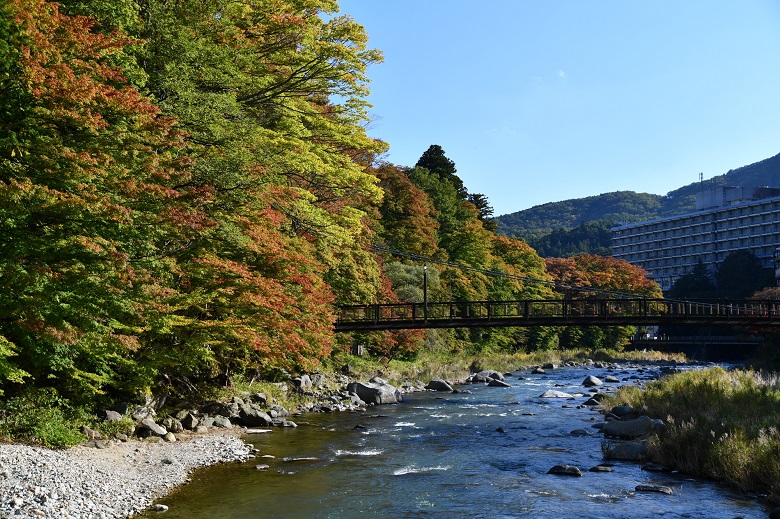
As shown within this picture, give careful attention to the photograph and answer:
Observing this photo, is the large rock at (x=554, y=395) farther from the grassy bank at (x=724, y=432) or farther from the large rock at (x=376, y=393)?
the grassy bank at (x=724, y=432)

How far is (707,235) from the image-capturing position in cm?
13012

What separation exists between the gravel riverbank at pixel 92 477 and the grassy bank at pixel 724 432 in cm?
1027

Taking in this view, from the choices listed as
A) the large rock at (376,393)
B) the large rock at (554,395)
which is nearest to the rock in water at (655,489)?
the large rock at (376,393)

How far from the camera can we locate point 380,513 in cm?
1117

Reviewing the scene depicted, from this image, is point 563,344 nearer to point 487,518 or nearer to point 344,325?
point 344,325

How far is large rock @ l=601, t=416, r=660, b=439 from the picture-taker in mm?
18087

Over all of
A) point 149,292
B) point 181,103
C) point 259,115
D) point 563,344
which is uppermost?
point 259,115

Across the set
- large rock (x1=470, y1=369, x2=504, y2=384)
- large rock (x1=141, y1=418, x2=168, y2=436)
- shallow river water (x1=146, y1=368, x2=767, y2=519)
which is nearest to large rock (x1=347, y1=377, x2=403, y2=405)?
shallow river water (x1=146, y1=368, x2=767, y2=519)

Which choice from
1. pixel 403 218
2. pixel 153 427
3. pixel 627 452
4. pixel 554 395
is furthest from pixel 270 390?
pixel 403 218

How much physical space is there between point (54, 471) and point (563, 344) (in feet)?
224

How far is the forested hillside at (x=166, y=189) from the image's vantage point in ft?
39.7

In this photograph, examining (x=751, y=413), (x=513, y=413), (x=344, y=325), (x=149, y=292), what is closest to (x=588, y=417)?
(x=513, y=413)

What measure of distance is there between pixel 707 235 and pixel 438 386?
375 feet

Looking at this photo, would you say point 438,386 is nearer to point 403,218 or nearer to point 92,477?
point 403,218
